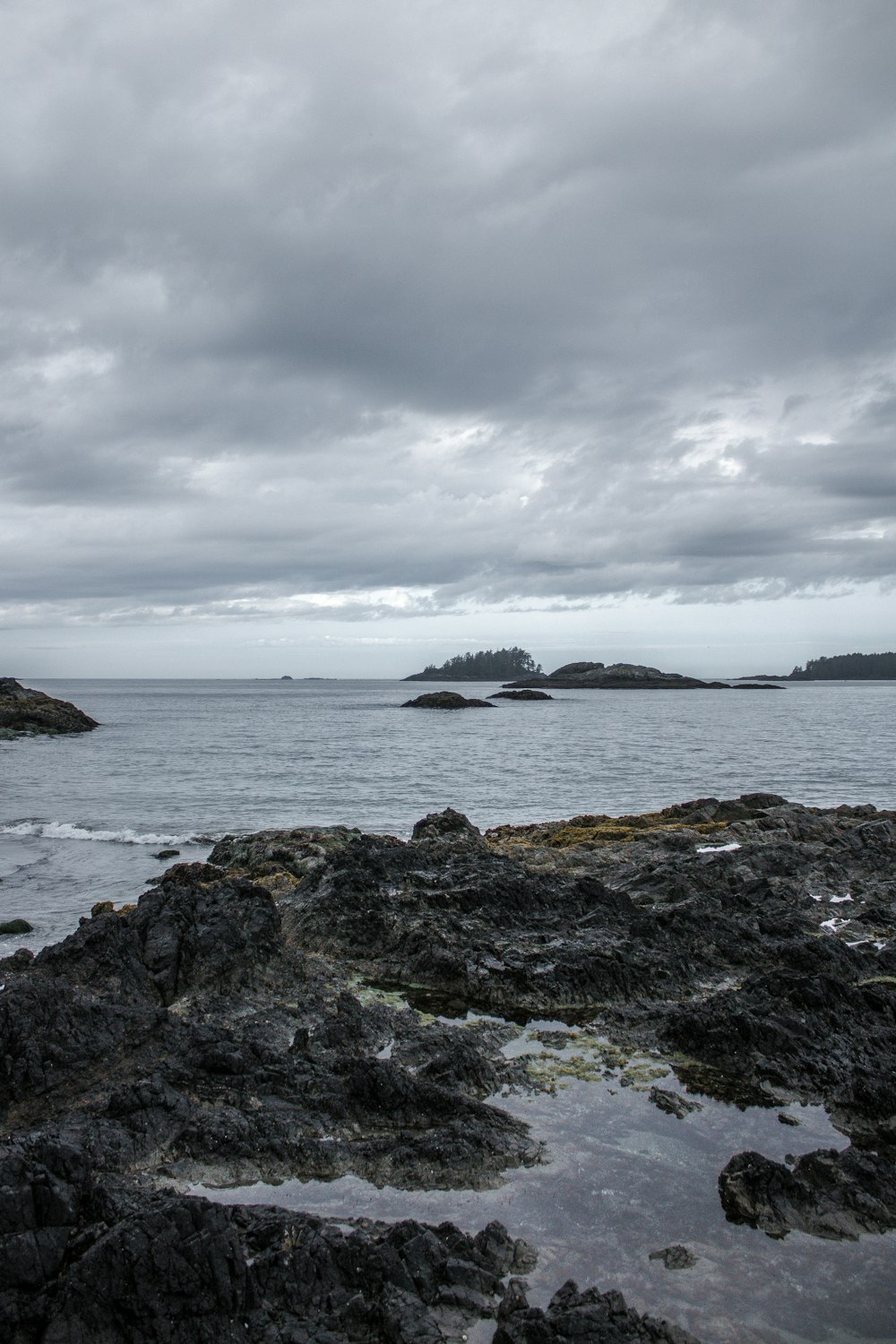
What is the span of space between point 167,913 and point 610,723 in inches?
2949

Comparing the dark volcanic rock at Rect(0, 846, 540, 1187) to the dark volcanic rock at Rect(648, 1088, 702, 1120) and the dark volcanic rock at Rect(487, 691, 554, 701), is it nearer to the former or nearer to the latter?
the dark volcanic rock at Rect(648, 1088, 702, 1120)

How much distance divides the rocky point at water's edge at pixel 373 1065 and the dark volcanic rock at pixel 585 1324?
0.01 m

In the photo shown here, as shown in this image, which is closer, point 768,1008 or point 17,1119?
point 17,1119

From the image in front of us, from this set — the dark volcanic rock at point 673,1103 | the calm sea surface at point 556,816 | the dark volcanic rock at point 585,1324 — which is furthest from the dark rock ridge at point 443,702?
the dark volcanic rock at point 585,1324

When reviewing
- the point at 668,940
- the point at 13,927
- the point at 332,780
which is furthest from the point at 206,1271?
the point at 332,780

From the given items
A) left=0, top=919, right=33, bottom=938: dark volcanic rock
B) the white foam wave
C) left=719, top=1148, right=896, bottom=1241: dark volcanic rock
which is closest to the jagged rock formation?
the white foam wave

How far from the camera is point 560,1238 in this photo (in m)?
5.14

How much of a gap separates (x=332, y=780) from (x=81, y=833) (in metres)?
15.2

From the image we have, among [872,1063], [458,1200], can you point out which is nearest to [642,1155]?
[458,1200]

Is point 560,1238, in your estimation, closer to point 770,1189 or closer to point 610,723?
point 770,1189

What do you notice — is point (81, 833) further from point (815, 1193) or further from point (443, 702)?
point (443, 702)

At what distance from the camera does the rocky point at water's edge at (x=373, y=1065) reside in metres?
4.29

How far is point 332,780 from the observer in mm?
37312

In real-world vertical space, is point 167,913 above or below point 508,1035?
above
